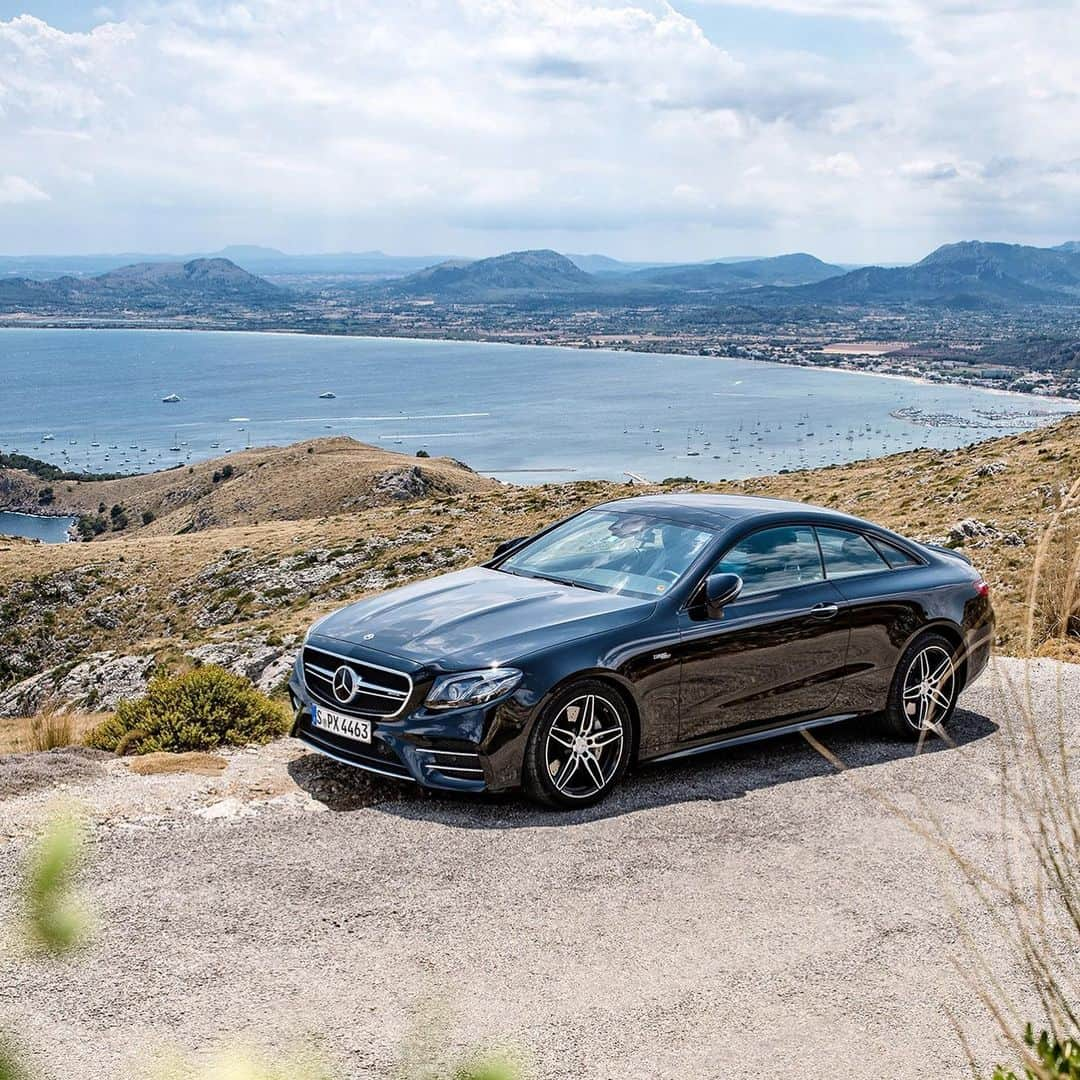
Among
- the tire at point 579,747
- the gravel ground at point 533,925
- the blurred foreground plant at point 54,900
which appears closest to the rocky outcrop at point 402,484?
the gravel ground at point 533,925

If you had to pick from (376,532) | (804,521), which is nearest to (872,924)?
(804,521)

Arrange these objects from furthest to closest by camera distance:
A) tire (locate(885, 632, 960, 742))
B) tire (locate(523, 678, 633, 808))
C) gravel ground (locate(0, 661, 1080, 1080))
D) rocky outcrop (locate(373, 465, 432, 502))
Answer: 1. rocky outcrop (locate(373, 465, 432, 502))
2. tire (locate(885, 632, 960, 742))
3. tire (locate(523, 678, 633, 808))
4. gravel ground (locate(0, 661, 1080, 1080))

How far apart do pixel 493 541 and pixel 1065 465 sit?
18165mm

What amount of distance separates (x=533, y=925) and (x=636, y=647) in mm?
2009

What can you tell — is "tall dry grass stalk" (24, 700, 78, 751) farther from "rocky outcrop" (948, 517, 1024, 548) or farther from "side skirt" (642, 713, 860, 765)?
"rocky outcrop" (948, 517, 1024, 548)

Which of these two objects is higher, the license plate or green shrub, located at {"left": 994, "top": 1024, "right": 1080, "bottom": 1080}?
green shrub, located at {"left": 994, "top": 1024, "right": 1080, "bottom": 1080}

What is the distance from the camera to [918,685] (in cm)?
846

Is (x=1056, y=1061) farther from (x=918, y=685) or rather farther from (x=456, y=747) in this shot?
(x=918, y=685)

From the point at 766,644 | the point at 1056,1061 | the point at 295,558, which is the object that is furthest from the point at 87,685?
the point at 1056,1061

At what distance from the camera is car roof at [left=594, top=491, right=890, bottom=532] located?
7867mm

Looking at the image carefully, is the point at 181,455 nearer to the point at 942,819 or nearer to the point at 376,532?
Answer: the point at 376,532

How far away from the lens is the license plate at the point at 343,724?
6766 mm

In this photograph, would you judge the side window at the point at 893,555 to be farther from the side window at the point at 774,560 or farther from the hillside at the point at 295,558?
the hillside at the point at 295,558

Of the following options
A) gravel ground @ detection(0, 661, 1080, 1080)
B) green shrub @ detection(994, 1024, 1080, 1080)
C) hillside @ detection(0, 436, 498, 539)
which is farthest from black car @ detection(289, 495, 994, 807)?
hillside @ detection(0, 436, 498, 539)
